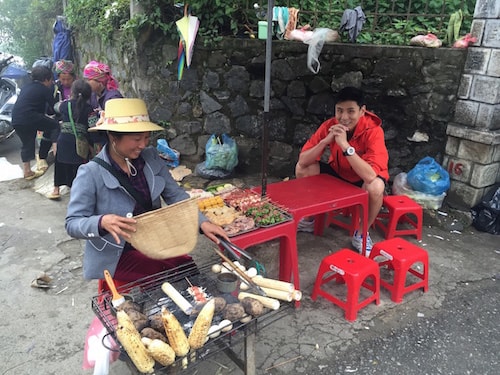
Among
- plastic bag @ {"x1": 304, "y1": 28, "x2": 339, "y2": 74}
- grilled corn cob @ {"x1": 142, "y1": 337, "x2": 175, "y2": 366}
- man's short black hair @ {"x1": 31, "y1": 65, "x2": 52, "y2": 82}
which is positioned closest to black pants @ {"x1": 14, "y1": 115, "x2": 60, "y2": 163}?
man's short black hair @ {"x1": 31, "y1": 65, "x2": 52, "y2": 82}

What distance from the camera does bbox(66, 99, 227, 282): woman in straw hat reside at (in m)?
2.36

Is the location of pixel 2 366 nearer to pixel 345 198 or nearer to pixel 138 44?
pixel 345 198

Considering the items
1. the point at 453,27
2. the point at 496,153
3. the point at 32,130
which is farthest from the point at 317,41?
the point at 32,130

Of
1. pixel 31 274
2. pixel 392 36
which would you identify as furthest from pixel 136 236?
pixel 392 36

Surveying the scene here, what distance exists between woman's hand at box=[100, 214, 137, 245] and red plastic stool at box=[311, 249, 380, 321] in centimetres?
175

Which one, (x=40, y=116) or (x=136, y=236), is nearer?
(x=136, y=236)

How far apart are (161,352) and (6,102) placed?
7910 millimetres

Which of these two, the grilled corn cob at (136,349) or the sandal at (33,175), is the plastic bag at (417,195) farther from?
the sandal at (33,175)

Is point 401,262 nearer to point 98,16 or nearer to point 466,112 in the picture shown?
point 466,112

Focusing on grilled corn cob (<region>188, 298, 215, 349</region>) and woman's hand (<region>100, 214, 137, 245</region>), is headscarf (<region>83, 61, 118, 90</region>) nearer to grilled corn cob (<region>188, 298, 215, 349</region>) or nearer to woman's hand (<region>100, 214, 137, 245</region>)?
woman's hand (<region>100, 214, 137, 245</region>)

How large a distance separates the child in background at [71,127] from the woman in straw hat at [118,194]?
2.57 metres

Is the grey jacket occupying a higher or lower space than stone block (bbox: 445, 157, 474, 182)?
higher

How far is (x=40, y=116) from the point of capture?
19.8 feet

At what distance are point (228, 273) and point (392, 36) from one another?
403cm
